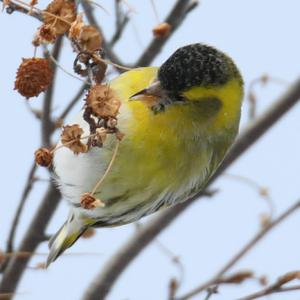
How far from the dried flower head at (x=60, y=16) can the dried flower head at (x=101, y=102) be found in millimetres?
138

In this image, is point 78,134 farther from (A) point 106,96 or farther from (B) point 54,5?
(B) point 54,5

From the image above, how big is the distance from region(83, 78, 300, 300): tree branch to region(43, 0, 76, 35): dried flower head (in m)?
1.02

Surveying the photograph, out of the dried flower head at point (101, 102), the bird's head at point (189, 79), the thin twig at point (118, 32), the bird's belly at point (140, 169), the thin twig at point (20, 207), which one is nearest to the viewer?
the dried flower head at point (101, 102)

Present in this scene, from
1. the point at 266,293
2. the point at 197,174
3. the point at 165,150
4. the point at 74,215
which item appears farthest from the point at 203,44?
the point at 74,215

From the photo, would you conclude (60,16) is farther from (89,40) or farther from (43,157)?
(43,157)

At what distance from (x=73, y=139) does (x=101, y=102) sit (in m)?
0.10

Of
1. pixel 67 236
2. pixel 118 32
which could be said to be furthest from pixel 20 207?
pixel 118 32

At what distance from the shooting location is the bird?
160 centimetres

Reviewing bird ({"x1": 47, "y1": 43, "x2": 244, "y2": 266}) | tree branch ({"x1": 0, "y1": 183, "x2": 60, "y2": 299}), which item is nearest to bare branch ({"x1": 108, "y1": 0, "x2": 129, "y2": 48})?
bird ({"x1": 47, "y1": 43, "x2": 244, "y2": 266})

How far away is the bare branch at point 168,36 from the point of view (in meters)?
2.12

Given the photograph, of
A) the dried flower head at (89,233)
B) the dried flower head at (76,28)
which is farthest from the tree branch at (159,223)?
the dried flower head at (76,28)

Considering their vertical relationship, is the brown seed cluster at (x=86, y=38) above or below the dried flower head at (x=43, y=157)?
above

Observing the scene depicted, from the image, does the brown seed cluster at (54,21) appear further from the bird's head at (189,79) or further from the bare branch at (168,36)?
the bare branch at (168,36)

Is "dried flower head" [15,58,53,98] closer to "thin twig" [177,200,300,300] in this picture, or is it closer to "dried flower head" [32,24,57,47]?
"dried flower head" [32,24,57,47]
